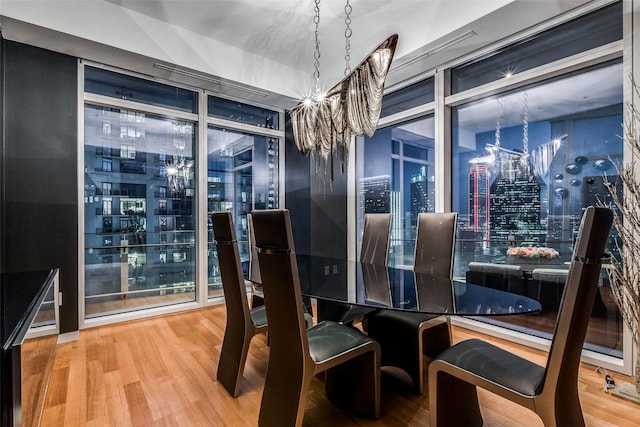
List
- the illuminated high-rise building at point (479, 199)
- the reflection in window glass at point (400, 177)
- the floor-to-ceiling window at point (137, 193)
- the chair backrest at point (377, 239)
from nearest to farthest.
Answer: the chair backrest at point (377, 239) → the illuminated high-rise building at point (479, 199) → the floor-to-ceiling window at point (137, 193) → the reflection in window glass at point (400, 177)

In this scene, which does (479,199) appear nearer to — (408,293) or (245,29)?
(408,293)

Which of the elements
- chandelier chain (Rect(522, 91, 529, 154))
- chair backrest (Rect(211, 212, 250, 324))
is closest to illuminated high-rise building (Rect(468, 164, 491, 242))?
chandelier chain (Rect(522, 91, 529, 154))

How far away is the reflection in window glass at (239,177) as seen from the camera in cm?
433

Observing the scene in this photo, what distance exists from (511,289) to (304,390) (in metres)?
2.50

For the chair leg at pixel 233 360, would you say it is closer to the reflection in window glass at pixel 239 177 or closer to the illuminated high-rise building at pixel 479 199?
the reflection in window glass at pixel 239 177

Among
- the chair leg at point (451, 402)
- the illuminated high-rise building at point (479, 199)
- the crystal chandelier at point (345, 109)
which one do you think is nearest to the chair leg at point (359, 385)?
the chair leg at point (451, 402)

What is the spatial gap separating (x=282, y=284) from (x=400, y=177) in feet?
10.2

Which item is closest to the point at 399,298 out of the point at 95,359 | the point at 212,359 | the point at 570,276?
the point at 570,276

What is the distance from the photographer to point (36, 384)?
1.80 m

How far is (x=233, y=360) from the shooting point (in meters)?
2.27

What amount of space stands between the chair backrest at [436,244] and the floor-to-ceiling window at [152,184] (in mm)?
2597

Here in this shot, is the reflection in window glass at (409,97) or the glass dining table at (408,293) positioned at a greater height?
the reflection in window glass at (409,97)

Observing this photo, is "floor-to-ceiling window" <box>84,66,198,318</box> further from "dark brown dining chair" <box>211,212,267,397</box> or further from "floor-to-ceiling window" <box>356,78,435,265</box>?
"floor-to-ceiling window" <box>356,78,435,265</box>

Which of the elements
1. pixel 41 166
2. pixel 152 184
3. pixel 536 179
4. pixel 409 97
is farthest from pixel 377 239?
pixel 41 166
